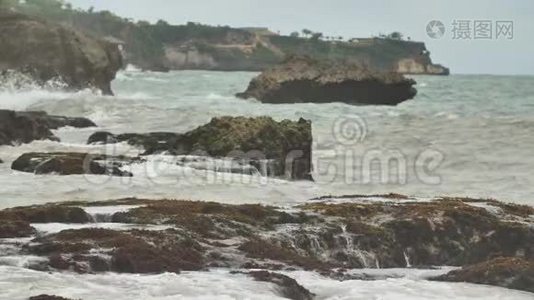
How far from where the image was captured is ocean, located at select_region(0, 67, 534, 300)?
8703 millimetres

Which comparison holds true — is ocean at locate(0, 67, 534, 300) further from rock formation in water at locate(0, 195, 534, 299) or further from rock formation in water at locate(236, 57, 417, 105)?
rock formation in water at locate(236, 57, 417, 105)

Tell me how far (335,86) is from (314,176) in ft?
139

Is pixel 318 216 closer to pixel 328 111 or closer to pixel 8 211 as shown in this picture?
pixel 8 211

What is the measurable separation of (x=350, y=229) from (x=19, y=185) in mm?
8212

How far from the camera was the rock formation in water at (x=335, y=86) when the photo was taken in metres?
65.1

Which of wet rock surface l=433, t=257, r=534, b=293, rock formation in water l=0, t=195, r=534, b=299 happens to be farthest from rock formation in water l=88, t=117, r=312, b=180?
wet rock surface l=433, t=257, r=534, b=293

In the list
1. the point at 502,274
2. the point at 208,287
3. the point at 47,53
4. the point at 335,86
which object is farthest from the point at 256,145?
the point at 335,86

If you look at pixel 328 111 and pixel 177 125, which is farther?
pixel 328 111

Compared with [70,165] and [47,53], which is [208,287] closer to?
[70,165]

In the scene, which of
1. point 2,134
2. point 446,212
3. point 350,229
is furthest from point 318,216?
point 2,134

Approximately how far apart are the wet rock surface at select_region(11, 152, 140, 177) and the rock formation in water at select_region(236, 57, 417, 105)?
4503 cm

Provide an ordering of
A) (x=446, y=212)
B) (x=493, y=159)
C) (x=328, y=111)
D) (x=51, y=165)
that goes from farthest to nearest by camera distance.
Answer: (x=328, y=111)
(x=493, y=159)
(x=51, y=165)
(x=446, y=212)

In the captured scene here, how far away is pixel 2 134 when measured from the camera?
2598 cm

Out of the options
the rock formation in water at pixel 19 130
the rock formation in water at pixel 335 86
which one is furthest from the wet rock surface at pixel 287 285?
the rock formation in water at pixel 335 86
